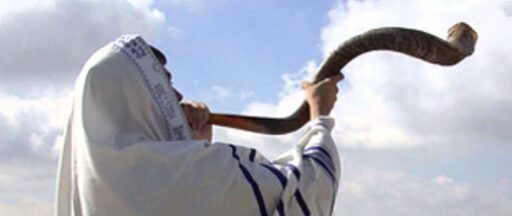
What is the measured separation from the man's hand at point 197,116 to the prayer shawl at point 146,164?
1.57 ft

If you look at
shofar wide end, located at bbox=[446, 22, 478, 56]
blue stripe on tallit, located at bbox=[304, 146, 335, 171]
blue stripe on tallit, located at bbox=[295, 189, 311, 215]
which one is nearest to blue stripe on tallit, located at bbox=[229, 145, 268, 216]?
blue stripe on tallit, located at bbox=[295, 189, 311, 215]

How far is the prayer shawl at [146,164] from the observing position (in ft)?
10.8

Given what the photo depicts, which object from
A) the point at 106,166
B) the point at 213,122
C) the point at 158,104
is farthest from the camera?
the point at 213,122

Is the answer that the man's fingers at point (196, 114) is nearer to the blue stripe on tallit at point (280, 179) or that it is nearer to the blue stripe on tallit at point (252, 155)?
the blue stripe on tallit at point (252, 155)

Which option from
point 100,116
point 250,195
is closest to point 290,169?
point 250,195

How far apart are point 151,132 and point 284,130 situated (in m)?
1.16

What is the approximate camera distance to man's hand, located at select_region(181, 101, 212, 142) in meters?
4.16

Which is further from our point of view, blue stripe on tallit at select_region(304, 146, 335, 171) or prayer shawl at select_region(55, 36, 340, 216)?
blue stripe on tallit at select_region(304, 146, 335, 171)

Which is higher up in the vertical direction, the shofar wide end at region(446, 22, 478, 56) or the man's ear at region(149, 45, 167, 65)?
the shofar wide end at region(446, 22, 478, 56)

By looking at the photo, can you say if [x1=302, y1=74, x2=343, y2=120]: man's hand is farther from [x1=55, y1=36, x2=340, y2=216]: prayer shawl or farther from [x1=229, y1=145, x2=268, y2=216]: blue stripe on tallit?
[x1=229, y1=145, x2=268, y2=216]: blue stripe on tallit

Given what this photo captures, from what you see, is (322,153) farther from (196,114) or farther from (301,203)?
(196,114)

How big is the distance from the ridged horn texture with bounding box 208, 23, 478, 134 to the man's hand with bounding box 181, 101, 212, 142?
10 cm

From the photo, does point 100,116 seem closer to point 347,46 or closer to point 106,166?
point 106,166

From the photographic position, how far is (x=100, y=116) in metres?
3.36
